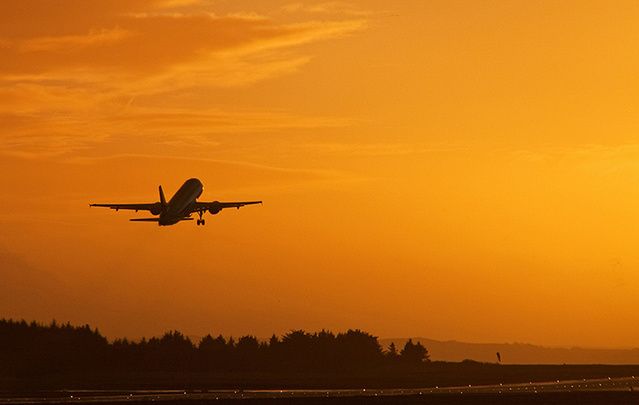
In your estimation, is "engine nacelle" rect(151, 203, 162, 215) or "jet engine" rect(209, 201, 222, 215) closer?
"engine nacelle" rect(151, 203, 162, 215)

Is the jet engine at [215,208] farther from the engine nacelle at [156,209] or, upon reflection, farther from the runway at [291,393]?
the runway at [291,393]

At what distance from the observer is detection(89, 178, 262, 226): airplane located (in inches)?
6988

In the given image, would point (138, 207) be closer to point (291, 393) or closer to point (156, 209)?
point (156, 209)

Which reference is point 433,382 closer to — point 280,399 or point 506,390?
point 506,390

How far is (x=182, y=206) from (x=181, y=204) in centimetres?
29

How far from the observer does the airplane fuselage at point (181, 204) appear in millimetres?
177375

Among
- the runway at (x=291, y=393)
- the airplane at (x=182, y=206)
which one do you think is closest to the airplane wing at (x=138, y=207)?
the airplane at (x=182, y=206)

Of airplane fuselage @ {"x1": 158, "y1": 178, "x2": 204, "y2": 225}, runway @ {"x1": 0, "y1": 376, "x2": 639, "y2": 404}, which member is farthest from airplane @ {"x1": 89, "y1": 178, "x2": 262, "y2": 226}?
runway @ {"x1": 0, "y1": 376, "x2": 639, "y2": 404}

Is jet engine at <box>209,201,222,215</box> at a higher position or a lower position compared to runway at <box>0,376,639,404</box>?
higher

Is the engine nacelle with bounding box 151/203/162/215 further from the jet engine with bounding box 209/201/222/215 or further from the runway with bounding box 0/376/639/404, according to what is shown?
the runway with bounding box 0/376/639/404

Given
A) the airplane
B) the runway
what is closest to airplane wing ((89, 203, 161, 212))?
the airplane

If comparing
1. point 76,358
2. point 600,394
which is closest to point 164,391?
point 600,394

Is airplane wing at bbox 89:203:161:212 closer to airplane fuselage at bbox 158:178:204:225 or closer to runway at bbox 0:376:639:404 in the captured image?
airplane fuselage at bbox 158:178:204:225

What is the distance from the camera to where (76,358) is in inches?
7662
